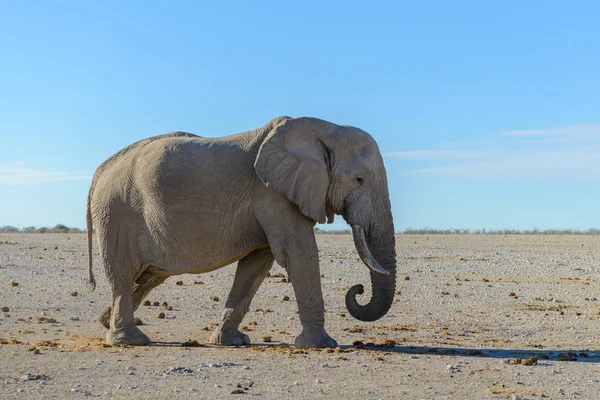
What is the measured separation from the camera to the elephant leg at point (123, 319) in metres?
13.8

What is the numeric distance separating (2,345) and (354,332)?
17.1ft

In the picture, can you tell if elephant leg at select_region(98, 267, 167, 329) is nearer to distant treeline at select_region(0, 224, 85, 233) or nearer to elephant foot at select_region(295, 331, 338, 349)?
elephant foot at select_region(295, 331, 338, 349)

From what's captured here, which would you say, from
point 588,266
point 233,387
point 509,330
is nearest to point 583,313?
point 509,330

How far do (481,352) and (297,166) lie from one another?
341 centimetres

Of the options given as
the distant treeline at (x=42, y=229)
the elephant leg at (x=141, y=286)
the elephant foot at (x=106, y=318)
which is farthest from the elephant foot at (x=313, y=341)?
the distant treeline at (x=42, y=229)

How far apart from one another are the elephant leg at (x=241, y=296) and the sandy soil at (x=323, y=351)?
49 centimetres

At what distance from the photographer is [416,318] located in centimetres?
1744

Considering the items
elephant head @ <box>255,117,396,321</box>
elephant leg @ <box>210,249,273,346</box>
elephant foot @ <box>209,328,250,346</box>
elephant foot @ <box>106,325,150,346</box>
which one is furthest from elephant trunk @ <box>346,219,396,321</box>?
elephant foot @ <box>106,325,150,346</box>

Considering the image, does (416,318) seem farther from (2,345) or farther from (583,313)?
(2,345)

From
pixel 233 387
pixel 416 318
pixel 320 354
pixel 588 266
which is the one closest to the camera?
pixel 233 387

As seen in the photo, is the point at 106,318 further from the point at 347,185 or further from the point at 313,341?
the point at 347,185

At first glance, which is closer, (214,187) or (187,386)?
(187,386)

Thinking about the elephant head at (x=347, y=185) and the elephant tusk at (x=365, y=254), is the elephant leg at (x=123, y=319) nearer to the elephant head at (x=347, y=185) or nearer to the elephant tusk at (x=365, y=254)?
the elephant head at (x=347, y=185)

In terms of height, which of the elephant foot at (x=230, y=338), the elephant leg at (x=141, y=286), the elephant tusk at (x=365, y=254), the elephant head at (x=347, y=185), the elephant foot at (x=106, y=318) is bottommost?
the elephant foot at (x=230, y=338)
